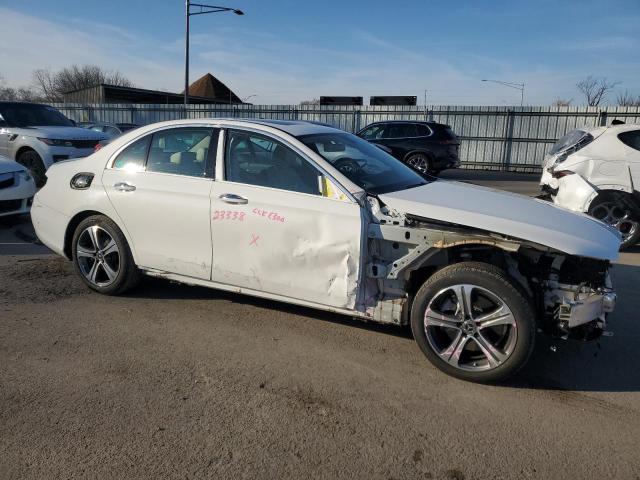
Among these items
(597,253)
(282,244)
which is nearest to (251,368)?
(282,244)

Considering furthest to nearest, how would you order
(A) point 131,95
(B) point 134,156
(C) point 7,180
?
1. (A) point 131,95
2. (C) point 7,180
3. (B) point 134,156

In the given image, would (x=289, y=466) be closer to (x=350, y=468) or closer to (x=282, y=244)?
(x=350, y=468)

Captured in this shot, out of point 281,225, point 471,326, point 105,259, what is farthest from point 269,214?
point 105,259

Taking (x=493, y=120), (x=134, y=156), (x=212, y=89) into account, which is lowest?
(x=134, y=156)

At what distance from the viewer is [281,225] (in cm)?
374

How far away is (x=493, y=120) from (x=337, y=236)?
19.2 meters

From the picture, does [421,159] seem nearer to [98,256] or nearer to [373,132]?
[373,132]

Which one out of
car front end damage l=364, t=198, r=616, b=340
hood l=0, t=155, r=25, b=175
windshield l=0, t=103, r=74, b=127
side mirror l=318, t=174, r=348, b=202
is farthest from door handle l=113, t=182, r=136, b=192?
windshield l=0, t=103, r=74, b=127

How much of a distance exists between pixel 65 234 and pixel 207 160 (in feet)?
5.70

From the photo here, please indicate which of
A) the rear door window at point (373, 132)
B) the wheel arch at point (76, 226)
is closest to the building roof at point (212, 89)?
the rear door window at point (373, 132)

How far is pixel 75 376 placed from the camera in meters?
3.31

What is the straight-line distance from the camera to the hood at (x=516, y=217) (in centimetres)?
315

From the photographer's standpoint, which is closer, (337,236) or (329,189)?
(337,236)

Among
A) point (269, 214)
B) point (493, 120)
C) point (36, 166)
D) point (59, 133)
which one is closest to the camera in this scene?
point (269, 214)
